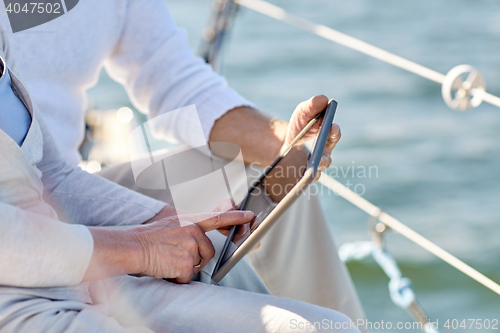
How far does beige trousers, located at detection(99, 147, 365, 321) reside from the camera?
3.06 ft

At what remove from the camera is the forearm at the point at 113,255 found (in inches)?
24.3

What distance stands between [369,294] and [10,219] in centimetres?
156

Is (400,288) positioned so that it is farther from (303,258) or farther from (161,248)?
(161,248)

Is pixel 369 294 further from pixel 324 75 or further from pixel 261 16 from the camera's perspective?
pixel 261 16

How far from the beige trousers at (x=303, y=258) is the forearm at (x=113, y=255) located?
0.28 m

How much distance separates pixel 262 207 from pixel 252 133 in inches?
11.4

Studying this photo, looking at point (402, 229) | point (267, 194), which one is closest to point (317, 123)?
point (267, 194)

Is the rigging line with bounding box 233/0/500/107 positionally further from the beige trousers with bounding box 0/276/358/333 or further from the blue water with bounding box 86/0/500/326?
the blue water with bounding box 86/0/500/326

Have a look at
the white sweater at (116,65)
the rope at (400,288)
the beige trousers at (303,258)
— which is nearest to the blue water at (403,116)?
the rope at (400,288)

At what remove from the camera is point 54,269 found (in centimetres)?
58

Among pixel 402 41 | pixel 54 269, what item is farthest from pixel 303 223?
pixel 402 41

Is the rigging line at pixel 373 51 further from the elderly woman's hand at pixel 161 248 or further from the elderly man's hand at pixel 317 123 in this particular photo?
the elderly woman's hand at pixel 161 248

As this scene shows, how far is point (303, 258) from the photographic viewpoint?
3.09 feet

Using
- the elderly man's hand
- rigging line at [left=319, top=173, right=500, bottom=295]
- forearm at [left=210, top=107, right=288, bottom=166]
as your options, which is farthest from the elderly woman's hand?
rigging line at [left=319, top=173, right=500, bottom=295]
